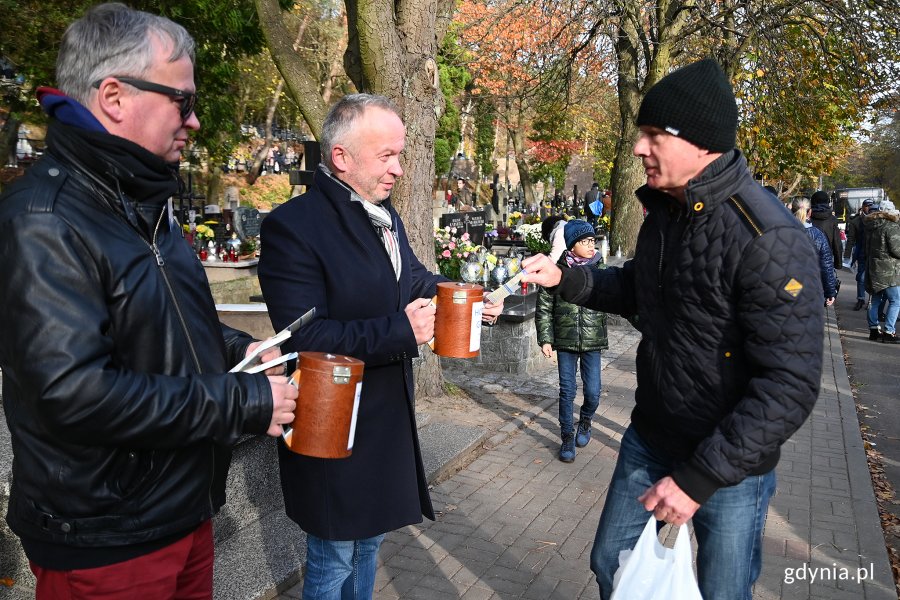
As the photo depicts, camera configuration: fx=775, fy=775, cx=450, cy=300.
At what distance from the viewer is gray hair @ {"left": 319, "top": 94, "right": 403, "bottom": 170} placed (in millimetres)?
2605

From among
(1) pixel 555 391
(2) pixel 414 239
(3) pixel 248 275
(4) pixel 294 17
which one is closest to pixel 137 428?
(2) pixel 414 239

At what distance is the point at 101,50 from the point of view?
178 centimetres

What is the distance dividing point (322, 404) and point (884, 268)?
39.2 feet

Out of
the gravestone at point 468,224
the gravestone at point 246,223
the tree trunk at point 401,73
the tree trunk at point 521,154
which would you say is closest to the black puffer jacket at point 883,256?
the gravestone at point 468,224

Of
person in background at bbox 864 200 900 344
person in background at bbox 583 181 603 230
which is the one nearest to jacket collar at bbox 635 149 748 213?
person in background at bbox 864 200 900 344

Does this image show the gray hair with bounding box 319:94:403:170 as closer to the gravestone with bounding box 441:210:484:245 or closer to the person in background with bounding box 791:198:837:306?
the person in background with bounding box 791:198:837:306

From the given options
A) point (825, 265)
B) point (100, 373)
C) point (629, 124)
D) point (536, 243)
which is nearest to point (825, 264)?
point (825, 265)

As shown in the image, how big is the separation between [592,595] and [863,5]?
1119 cm

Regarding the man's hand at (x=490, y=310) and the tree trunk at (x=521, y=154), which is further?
the tree trunk at (x=521, y=154)

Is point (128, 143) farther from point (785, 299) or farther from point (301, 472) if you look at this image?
point (785, 299)

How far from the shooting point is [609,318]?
1209cm

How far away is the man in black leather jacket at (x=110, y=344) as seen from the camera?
64.1 inches

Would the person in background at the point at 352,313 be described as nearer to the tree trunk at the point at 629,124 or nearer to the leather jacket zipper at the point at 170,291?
the leather jacket zipper at the point at 170,291

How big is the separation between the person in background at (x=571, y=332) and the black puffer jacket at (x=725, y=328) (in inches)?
133
